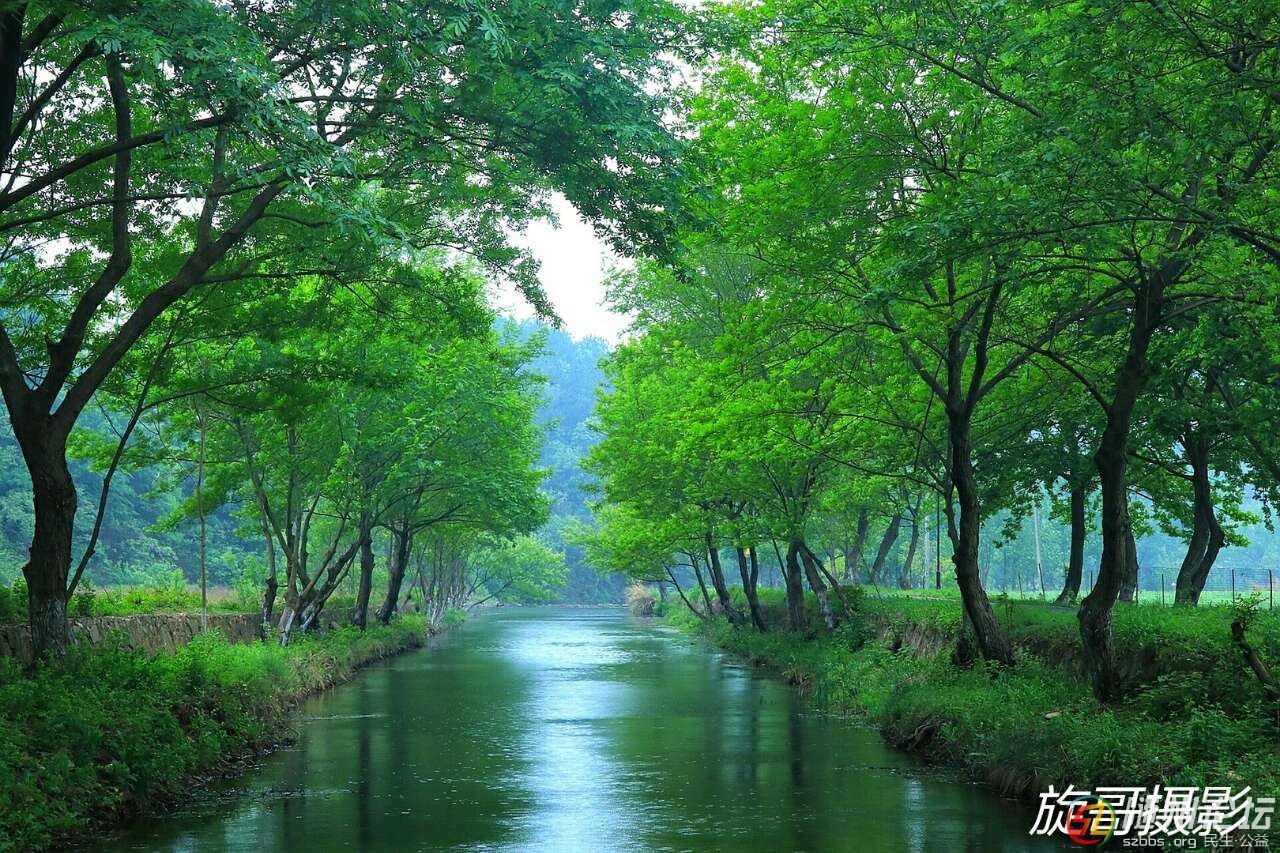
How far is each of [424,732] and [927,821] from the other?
11.9 metres

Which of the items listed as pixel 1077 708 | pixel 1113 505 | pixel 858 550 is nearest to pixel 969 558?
pixel 1113 505

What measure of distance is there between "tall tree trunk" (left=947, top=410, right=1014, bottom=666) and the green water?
2515 millimetres

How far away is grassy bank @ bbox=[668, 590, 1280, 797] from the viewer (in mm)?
12516

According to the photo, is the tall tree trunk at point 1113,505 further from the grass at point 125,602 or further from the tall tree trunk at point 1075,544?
the grass at point 125,602

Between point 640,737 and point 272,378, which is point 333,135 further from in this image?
point 640,737

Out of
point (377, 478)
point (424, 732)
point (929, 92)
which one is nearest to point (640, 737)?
point (424, 732)

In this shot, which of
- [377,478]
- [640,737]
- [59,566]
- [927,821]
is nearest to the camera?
[927,821]

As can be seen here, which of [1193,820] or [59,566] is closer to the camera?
[1193,820]

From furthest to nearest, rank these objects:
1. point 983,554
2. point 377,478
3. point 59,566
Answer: point 983,554 → point 377,478 → point 59,566

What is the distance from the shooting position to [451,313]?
19.2 meters

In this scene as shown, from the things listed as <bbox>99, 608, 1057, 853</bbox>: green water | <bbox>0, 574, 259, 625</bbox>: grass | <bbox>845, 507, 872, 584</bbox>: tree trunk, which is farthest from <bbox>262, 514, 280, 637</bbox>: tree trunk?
<bbox>845, 507, 872, 584</bbox>: tree trunk

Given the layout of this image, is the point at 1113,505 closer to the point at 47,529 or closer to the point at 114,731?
the point at 114,731

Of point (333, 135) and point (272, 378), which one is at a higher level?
point (333, 135)

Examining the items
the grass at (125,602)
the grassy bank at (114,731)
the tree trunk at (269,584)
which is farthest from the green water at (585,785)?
the grass at (125,602)
